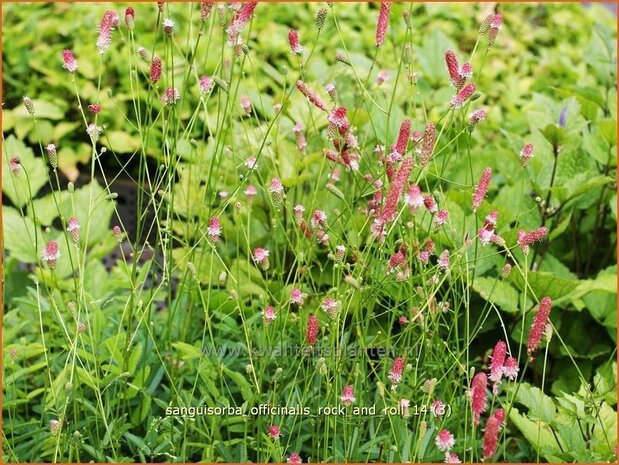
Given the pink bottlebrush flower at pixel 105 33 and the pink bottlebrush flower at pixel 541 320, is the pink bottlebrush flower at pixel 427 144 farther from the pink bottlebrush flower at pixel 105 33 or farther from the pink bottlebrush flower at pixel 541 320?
the pink bottlebrush flower at pixel 105 33

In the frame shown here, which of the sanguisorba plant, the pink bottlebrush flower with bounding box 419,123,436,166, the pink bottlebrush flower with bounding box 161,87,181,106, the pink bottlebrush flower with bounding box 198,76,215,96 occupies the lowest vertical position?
the sanguisorba plant

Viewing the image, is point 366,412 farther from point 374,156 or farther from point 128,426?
point 374,156

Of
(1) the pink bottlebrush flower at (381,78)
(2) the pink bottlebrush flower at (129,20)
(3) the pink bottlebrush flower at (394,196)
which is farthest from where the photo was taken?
(1) the pink bottlebrush flower at (381,78)

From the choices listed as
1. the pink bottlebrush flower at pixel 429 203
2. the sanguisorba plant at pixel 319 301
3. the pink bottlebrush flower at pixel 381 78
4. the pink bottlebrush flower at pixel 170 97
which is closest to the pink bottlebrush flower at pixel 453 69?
the sanguisorba plant at pixel 319 301

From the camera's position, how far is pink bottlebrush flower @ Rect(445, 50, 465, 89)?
48.3 inches

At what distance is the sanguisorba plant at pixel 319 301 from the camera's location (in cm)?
129

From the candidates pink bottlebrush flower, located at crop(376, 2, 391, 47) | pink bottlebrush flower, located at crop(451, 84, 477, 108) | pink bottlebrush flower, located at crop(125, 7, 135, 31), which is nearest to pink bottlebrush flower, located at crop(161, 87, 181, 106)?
pink bottlebrush flower, located at crop(125, 7, 135, 31)

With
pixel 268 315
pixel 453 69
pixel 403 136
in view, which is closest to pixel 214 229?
pixel 268 315

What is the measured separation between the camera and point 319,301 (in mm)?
1568

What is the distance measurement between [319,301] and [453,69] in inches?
20.3

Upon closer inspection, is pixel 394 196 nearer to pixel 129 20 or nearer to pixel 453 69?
pixel 453 69

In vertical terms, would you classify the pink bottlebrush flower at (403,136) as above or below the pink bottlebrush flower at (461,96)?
below

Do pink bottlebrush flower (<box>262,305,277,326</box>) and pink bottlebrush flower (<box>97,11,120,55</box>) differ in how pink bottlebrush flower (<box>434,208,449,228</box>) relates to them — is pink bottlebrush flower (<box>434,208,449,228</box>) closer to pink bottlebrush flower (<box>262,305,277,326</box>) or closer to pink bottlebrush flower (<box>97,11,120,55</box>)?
pink bottlebrush flower (<box>262,305,277,326</box>)

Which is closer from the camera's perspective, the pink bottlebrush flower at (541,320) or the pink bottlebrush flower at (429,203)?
the pink bottlebrush flower at (541,320)
